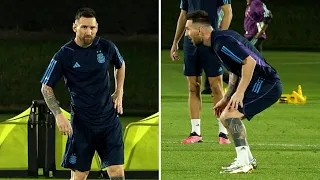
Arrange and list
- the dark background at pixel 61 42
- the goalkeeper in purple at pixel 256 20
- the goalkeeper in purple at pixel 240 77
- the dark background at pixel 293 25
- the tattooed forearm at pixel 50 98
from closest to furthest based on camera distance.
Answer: the tattooed forearm at pixel 50 98 → the goalkeeper in purple at pixel 240 77 → the dark background at pixel 61 42 → the goalkeeper in purple at pixel 256 20 → the dark background at pixel 293 25

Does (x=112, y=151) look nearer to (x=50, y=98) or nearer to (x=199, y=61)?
(x=50, y=98)

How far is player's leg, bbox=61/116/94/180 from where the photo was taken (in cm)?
545

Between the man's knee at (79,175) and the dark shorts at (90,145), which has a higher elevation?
the dark shorts at (90,145)

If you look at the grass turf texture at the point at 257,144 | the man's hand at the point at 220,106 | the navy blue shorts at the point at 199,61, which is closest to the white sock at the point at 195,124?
the grass turf texture at the point at 257,144

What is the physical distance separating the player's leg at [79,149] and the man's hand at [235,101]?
1.22 metres

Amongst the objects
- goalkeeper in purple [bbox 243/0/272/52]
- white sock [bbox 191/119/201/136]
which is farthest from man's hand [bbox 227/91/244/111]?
goalkeeper in purple [bbox 243/0/272/52]

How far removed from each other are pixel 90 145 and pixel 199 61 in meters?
2.61

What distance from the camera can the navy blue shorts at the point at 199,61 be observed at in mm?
7809

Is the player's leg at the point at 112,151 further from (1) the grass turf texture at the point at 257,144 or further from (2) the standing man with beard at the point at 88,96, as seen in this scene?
(1) the grass turf texture at the point at 257,144

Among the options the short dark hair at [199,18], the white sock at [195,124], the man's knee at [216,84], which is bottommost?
the white sock at [195,124]

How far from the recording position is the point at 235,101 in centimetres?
621

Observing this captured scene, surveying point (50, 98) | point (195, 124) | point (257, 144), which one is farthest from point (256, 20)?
point (50, 98)

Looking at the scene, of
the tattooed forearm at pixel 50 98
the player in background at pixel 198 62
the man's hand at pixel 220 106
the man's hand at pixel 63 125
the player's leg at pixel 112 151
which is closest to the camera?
the man's hand at pixel 63 125

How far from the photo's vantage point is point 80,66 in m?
5.36
